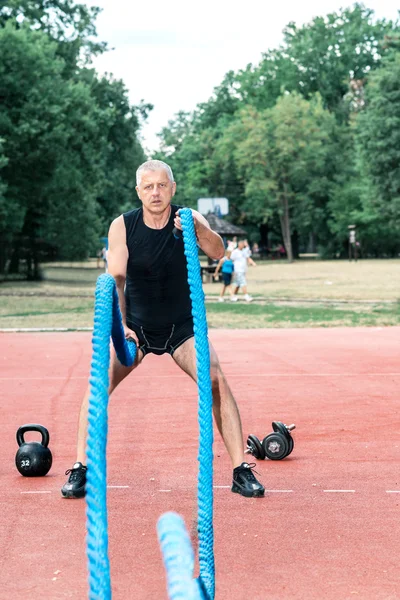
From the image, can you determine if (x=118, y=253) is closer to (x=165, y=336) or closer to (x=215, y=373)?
(x=165, y=336)

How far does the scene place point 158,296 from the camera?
619 cm

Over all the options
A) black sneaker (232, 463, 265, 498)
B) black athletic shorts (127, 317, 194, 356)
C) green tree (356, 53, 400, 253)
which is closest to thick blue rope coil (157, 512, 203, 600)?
black athletic shorts (127, 317, 194, 356)

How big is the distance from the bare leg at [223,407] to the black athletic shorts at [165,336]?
0.14 ft

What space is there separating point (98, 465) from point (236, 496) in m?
3.91

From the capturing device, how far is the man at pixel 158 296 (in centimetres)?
596

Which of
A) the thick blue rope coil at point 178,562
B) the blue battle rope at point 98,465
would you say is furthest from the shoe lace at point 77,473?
the thick blue rope coil at point 178,562

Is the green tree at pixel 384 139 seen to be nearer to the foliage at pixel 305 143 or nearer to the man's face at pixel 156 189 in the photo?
the foliage at pixel 305 143

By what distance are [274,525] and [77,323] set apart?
17.3m

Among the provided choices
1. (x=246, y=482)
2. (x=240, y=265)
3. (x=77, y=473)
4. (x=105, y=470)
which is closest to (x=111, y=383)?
(x=77, y=473)

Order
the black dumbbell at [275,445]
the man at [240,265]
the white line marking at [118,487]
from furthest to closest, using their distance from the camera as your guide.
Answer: the man at [240,265], the black dumbbell at [275,445], the white line marking at [118,487]

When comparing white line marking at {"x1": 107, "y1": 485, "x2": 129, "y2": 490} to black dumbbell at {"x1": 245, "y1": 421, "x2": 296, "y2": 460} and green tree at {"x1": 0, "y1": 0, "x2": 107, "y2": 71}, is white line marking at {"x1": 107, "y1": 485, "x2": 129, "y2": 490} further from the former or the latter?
green tree at {"x1": 0, "y1": 0, "x2": 107, "y2": 71}

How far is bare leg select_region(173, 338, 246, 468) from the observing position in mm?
6266

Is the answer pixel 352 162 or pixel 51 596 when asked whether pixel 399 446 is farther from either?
pixel 352 162

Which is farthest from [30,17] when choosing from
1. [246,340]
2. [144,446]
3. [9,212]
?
[144,446]
